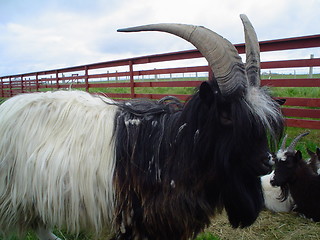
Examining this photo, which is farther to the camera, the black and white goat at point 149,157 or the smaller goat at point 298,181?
the smaller goat at point 298,181

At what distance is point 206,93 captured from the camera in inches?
84.7

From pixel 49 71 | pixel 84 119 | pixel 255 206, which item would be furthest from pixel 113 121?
pixel 49 71

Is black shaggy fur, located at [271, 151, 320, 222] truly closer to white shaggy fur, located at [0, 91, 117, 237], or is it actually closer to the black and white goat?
the black and white goat

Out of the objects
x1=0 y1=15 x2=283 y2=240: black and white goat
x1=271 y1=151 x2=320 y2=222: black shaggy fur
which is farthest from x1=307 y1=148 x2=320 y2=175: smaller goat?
x1=0 y1=15 x2=283 y2=240: black and white goat

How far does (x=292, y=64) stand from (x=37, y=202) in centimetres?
531

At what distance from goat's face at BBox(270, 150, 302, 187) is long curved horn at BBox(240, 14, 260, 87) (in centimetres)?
270

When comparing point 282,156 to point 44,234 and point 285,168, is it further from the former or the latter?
point 44,234

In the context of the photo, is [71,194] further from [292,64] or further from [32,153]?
[292,64]

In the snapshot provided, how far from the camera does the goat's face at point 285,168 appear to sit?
4.53 metres

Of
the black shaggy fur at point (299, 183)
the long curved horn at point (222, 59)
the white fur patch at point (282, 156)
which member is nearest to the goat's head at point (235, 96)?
the long curved horn at point (222, 59)

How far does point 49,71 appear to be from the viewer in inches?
610

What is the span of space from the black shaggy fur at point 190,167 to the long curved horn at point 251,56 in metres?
0.35

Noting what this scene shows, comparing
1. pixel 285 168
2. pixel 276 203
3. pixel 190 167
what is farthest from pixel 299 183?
pixel 190 167

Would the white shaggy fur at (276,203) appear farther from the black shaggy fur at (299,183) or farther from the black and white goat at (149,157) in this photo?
the black and white goat at (149,157)
